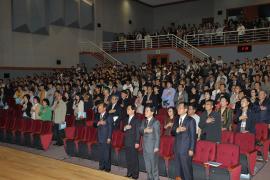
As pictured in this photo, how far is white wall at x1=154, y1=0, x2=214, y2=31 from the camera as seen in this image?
22622 mm

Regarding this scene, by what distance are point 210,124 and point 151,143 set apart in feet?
3.91

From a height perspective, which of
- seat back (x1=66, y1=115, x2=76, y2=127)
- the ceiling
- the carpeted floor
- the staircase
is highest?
the ceiling

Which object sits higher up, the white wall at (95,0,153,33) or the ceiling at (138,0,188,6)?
the ceiling at (138,0,188,6)

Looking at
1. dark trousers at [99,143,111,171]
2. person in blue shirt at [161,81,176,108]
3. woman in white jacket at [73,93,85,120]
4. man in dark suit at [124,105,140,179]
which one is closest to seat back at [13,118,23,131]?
woman in white jacket at [73,93,85,120]

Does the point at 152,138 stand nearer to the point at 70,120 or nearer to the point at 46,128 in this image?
the point at 46,128

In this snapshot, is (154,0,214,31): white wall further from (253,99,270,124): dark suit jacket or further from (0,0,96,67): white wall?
(253,99,270,124): dark suit jacket

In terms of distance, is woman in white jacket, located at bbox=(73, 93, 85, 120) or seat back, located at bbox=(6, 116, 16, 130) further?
seat back, located at bbox=(6, 116, 16, 130)

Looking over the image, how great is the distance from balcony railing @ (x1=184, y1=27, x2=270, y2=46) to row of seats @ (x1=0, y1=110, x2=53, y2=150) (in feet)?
36.8

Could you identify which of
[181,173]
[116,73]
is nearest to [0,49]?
[116,73]

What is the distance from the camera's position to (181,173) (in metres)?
5.40

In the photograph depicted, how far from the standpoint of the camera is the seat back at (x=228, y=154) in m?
5.34

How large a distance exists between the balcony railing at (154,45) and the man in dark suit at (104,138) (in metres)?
11.5

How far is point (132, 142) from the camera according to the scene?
588 cm

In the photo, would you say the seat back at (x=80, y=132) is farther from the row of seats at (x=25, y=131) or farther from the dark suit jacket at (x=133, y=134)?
the dark suit jacket at (x=133, y=134)
